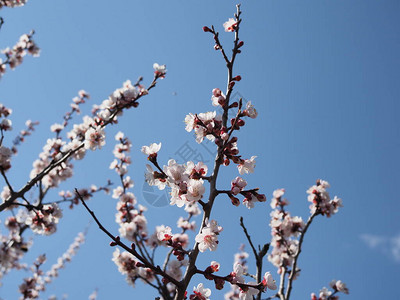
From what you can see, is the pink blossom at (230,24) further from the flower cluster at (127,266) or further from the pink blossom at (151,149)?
the flower cluster at (127,266)

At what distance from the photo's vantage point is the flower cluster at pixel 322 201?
19.1 feet

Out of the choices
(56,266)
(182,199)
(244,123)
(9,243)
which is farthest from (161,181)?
(56,266)

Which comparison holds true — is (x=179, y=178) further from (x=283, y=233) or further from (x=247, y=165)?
(x=283, y=233)

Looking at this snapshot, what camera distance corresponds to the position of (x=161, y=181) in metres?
2.21

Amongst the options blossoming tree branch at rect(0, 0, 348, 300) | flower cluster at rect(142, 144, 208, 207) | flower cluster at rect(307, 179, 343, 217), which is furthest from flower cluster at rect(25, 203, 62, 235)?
flower cluster at rect(307, 179, 343, 217)

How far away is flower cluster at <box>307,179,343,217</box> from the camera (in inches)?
230

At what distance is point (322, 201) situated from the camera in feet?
19.4

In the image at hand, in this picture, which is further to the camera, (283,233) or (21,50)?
(21,50)

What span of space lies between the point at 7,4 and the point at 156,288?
9067 millimetres

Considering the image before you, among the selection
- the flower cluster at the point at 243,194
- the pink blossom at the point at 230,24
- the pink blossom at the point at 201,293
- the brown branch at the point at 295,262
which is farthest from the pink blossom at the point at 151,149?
the brown branch at the point at 295,262

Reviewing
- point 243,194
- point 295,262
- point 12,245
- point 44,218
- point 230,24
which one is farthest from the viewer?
point 12,245

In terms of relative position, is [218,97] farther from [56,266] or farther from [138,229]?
[56,266]

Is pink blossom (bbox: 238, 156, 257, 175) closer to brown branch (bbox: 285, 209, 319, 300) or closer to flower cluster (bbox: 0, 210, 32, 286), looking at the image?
brown branch (bbox: 285, 209, 319, 300)

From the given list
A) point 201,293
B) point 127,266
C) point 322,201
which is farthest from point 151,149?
point 322,201
